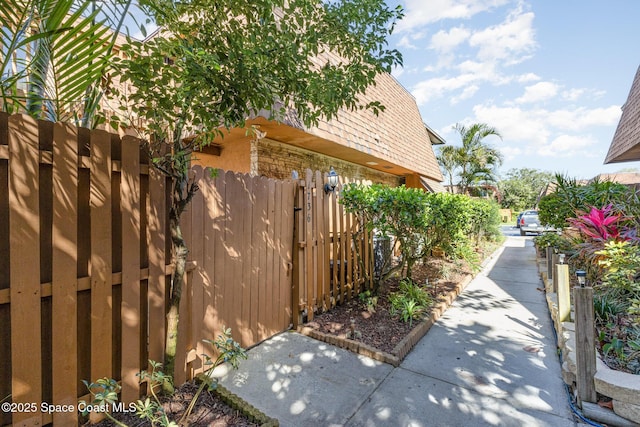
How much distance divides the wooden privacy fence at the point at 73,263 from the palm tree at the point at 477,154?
692 inches

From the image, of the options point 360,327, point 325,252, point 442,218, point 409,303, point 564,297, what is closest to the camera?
point 564,297

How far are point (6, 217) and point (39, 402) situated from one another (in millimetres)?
1229

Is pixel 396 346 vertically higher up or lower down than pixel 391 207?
lower down

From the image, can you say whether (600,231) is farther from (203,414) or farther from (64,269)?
(64,269)

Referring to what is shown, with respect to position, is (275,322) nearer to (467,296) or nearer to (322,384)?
(322,384)

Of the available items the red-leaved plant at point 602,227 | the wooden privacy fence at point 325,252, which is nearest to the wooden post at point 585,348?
the red-leaved plant at point 602,227

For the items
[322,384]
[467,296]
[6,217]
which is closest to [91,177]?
[6,217]

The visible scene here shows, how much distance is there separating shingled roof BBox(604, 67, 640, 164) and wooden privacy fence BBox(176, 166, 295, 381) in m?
9.09

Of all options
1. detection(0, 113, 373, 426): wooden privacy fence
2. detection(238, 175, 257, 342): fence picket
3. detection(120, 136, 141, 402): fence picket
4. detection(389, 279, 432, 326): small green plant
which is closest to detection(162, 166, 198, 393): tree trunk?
detection(0, 113, 373, 426): wooden privacy fence

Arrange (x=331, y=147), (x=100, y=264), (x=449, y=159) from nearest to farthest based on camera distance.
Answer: (x=100, y=264) → (x=331, y=147) → (x=449, y=159)

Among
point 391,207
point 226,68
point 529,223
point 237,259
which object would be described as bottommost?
point 529,223

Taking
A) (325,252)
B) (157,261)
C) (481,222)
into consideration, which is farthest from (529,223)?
(157,261)

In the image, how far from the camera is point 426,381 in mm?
2879

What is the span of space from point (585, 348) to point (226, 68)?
3.65 meters
